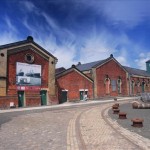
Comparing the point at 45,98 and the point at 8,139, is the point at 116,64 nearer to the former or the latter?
the point at 45,98

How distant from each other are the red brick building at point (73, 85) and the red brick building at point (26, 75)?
3.36 metres

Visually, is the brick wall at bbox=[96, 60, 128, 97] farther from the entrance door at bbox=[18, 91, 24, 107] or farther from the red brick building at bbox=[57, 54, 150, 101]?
the entrance door at bbox=[18, 91, 24, 107]

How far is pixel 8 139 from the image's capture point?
9.77m

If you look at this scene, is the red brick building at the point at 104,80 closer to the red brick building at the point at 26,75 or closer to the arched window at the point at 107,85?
the arched window at the point at 107,85

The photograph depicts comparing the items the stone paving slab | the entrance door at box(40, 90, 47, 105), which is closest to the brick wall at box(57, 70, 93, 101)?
the entrance door at box(40, 90, 47, 105)

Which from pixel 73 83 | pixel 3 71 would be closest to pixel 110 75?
pixel 73 83

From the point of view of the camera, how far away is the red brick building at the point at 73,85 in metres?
38.5

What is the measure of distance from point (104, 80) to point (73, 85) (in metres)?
9.52

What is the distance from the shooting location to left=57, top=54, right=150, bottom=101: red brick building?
40.0 m

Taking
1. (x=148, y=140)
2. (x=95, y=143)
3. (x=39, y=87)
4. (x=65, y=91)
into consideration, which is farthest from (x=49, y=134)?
(x=65, y=91)

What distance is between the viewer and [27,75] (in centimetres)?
3203

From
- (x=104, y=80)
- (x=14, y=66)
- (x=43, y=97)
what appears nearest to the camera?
(x=14, y=66)

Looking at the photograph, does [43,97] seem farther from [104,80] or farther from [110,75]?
[110,75]

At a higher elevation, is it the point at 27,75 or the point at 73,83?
the point at 27,75
